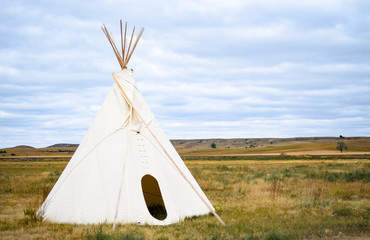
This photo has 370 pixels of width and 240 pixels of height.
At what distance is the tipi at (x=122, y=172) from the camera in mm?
8523

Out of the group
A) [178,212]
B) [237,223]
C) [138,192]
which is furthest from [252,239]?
[138,192]

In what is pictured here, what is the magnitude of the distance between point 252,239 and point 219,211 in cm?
355

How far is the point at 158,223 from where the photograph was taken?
27.5ft

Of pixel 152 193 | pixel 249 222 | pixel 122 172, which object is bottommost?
pixel 249 222

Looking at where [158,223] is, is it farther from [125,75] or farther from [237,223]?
[125,75]

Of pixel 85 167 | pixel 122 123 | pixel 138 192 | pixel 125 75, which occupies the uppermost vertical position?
pixel 125 75

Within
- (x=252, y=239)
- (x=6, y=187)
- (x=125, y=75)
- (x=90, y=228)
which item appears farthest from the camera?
(x=6, y=187)

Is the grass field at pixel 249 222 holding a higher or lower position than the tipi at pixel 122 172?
lower

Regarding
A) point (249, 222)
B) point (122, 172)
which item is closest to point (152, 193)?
point (122, 172)

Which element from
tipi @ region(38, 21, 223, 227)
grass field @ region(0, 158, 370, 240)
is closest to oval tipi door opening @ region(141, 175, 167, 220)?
tipi @ region(38, 21, 223, 227)

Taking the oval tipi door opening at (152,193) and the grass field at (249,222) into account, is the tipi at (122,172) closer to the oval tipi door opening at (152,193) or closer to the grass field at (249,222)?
the grass field at (249,222)

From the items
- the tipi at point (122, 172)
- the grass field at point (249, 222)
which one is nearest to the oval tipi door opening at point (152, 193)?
the tipi at point (122, 172)

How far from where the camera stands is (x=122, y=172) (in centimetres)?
872

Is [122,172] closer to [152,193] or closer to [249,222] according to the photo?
[249,222]
